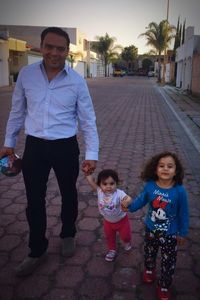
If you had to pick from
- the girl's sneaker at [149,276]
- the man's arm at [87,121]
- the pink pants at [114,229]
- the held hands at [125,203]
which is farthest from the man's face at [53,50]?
the girl's sneaker at [149,276]

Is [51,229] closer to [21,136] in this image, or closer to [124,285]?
[124,285]

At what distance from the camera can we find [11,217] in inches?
167

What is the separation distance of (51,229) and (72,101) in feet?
5.37

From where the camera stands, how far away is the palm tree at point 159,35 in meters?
44.9

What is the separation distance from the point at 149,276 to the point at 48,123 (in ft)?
5.04

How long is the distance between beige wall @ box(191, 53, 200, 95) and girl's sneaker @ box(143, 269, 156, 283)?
19.8 metres

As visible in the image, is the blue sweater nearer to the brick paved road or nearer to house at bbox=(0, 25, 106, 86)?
the brick paved road

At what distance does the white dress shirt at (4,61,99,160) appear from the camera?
293 centimetres

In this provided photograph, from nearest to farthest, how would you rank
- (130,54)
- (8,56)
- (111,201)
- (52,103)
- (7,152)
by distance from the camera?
(52,103), (111,201), (7,152), (8,56), (130,54)

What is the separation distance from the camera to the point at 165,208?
8.81 ft

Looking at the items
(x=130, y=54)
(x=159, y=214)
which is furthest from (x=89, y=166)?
(x=130, y=54)

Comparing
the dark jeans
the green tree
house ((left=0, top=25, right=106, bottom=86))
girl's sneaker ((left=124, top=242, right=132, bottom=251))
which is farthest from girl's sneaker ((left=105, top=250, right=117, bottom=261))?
the green tree

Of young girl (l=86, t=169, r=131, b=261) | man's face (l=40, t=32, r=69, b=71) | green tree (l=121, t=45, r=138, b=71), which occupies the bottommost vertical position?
young girl (l=86, t=169, r=131, b=261)

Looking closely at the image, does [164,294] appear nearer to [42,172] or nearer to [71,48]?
[42,172]
